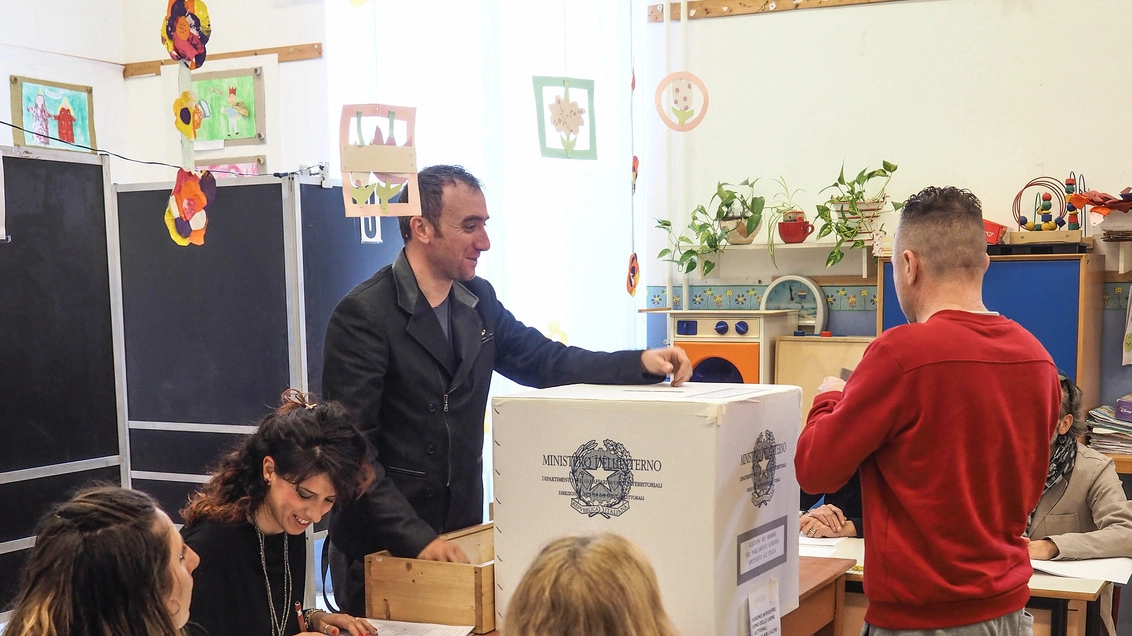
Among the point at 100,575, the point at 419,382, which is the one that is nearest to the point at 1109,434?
the point at 419,382

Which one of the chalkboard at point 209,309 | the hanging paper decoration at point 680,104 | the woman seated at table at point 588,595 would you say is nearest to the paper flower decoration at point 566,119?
the hanging paper decoration at point 680,104

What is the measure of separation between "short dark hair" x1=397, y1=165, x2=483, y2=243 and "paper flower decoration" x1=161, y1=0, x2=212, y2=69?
84cm

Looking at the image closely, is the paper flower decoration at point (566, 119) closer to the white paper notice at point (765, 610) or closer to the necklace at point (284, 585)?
the necklace at point (284, 585)

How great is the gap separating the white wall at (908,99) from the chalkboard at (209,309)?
1.94 meters

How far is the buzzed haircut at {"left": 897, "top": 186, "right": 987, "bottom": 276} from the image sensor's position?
176cm

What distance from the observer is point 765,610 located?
1.60 meters

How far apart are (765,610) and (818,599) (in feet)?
1.39

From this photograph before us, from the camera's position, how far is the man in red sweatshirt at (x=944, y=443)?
1.68 meters

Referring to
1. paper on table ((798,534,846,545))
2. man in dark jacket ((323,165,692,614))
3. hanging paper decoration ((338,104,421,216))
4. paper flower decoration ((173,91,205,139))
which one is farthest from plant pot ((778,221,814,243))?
paper flower decoration ((173,91,205,139))

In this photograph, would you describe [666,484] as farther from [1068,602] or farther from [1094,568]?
[1094,568]

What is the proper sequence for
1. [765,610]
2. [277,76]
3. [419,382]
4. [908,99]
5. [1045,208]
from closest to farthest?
[765,610] < [419,382] < [1045,208] < [908,99] < [277,76]

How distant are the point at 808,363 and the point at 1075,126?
Answer: 1.39 m

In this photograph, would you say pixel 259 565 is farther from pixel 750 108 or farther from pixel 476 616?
pixel 750 108

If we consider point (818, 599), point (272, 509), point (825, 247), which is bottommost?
point (818, 599)
